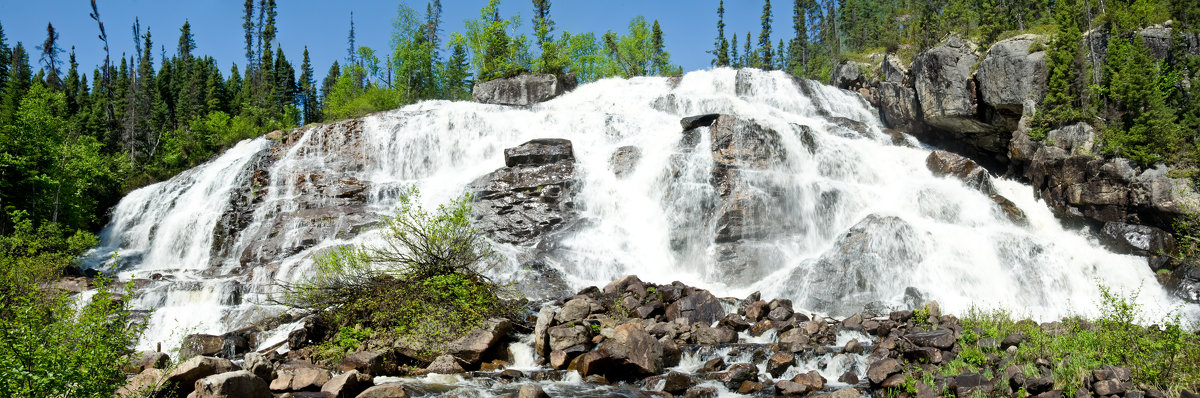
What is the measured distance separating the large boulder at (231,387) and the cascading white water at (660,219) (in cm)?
827

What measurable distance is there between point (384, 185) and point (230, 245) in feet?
19.3

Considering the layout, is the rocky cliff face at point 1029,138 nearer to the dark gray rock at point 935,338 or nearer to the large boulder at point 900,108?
the large boulder at point 900,108

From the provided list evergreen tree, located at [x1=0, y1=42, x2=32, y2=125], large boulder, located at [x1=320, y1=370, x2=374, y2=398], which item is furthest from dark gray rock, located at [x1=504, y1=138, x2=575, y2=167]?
evergreen tree, located at [x1=0, y1=42, x2=32, y2=125]

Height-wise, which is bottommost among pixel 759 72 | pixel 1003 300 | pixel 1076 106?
pixel 1003 300

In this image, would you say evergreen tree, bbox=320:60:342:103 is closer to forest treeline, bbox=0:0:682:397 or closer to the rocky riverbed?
forest treeline, bbox=0:0:682:397

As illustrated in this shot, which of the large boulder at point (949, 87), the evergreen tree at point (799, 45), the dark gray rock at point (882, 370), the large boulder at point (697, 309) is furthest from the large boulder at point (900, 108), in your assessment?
the evergreen tree at point (799, 45)

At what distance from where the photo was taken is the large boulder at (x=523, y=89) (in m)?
39.9

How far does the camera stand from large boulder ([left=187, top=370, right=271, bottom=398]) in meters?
7.04

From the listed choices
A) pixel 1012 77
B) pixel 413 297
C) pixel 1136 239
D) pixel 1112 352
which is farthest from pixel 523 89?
pixel 1112 352

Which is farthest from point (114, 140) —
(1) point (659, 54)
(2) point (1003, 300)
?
(2) point (1003, 300)

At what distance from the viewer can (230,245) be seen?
22312 mm

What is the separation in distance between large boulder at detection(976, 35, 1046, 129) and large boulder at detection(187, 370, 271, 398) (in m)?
27.9

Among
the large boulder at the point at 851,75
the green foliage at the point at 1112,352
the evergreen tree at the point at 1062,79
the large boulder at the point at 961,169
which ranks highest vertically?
the large boulder at the point at 851,75

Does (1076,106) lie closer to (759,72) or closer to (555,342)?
(759,72)
